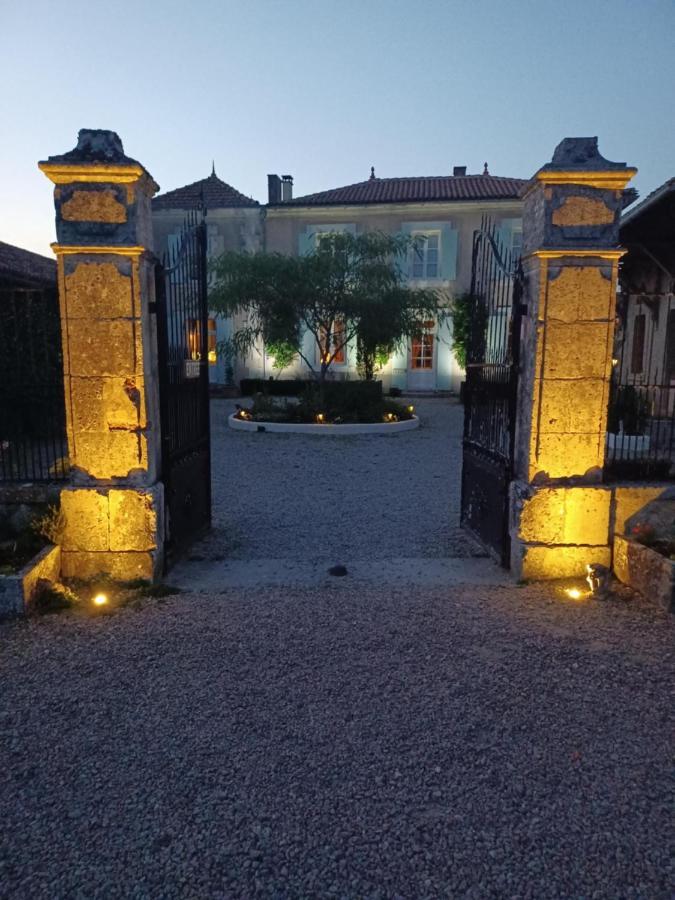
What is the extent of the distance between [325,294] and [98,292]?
342 inches

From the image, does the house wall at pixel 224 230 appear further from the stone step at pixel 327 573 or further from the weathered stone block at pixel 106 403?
the weathered stone block at pixel 106 403

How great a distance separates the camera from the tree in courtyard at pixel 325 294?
12.0 metres

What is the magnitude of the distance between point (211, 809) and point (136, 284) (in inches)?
118

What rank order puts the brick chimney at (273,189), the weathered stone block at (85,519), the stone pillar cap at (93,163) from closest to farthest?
the stone pillar cap at (93,163) < the weathered stone block at (85,519) < the brick chimney at (273,189)

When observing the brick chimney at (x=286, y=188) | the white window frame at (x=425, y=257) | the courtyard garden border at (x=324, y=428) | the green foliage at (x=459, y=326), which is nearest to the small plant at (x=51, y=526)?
the courtyard garden border at (x=324, y=428)

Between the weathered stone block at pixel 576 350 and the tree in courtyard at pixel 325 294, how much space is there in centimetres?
845

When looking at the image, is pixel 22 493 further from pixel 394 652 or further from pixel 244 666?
pixel 394 652

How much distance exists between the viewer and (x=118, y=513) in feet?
13.1

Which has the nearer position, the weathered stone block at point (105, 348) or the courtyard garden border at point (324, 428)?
the weathered stone block at point (105, 348)

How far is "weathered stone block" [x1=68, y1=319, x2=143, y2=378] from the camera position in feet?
12.5

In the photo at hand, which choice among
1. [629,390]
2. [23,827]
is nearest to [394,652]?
[23,827]

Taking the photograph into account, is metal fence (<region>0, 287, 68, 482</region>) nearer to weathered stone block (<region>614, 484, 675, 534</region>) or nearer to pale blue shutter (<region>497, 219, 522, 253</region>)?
weathered stone block (<region>614, 484, 675, 534</region>)

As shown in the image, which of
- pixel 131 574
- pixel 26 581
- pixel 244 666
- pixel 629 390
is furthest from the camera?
pixel 629 390

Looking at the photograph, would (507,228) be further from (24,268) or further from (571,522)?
(571,522)
